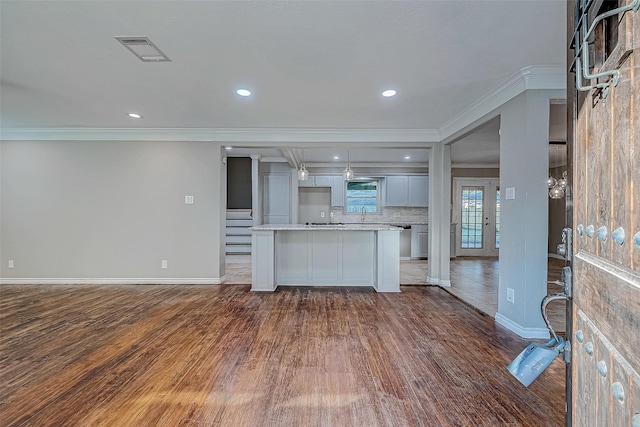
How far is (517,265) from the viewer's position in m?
2.84

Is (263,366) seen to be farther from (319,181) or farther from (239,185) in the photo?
(239,185)

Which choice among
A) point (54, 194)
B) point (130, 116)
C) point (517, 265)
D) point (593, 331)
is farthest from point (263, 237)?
point (593, 331)

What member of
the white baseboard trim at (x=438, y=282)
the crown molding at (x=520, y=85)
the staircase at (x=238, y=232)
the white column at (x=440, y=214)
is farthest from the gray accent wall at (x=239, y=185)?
the crown molding at (x=520, y=85)

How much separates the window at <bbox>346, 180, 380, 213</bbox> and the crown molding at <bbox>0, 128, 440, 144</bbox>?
3121mm

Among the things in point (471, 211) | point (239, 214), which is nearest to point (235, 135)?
point (239, 214)

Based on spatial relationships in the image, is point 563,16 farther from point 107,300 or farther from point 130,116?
point 107,300

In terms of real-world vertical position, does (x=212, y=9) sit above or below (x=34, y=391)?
above

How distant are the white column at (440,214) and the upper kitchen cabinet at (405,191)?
8.74 feet

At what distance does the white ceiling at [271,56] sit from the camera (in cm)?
193

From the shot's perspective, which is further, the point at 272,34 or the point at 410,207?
the point at 410,207

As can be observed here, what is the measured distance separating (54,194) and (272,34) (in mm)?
4745

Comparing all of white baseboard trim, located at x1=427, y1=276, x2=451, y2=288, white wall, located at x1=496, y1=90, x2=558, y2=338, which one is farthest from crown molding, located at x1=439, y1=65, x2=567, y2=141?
white baseboard trim, located at x1=427, y1=276, x2=451, y2=288

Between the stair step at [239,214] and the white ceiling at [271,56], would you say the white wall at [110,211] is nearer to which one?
the white ceiling at [271,56]

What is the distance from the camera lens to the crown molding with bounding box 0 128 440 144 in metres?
4.62
